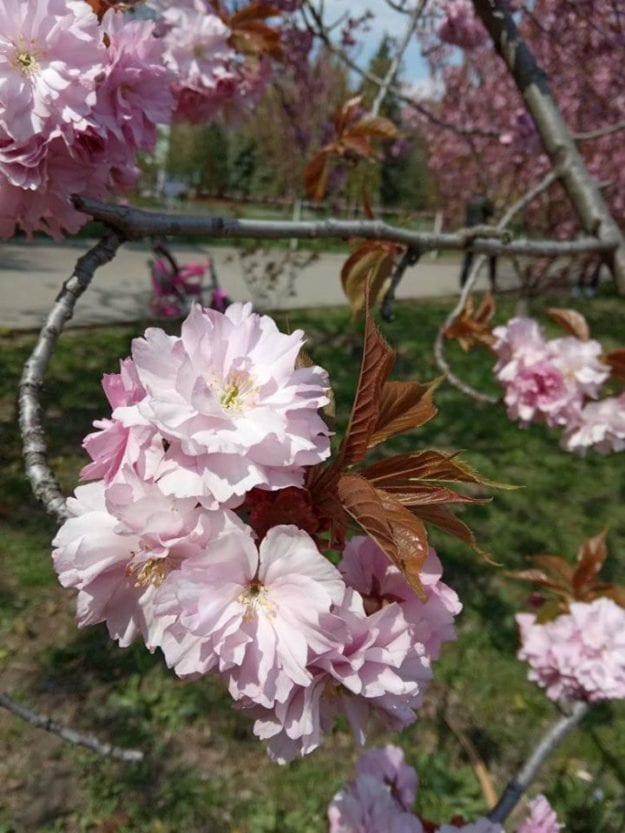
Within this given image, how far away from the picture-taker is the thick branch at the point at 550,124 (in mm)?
1725

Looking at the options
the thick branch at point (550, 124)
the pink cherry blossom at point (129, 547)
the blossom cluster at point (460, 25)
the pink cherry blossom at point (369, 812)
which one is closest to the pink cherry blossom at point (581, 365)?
the thick branch at point (550, 124)

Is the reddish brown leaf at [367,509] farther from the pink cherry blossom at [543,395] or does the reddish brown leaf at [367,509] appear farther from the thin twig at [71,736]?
the pink cherry blossom at [543,395]

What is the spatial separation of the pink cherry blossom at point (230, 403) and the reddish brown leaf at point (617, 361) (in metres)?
1.18

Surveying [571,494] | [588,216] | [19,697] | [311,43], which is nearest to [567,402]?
[588,216]

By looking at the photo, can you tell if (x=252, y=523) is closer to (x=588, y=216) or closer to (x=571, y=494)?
(x=588, y=216)

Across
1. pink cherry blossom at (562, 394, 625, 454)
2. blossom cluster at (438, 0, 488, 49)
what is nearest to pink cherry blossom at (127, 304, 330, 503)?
pink cherry blossom at (562, 394, 625, 454)

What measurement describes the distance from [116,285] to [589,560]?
6966 millimetres

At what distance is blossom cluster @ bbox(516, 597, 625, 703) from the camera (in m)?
1.62

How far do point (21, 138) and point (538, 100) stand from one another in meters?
1.42

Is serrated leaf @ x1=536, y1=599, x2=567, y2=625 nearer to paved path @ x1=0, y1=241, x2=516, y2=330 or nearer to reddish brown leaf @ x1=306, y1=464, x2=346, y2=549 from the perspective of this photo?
reddish brown leaf @ x1=306, y1=464, x2=346, y2=549

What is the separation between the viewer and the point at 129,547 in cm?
61

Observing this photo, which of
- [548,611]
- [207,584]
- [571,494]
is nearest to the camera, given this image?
[207,584]

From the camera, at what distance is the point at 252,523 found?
2.07 ft

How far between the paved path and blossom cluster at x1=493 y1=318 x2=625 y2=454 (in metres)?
4.64
